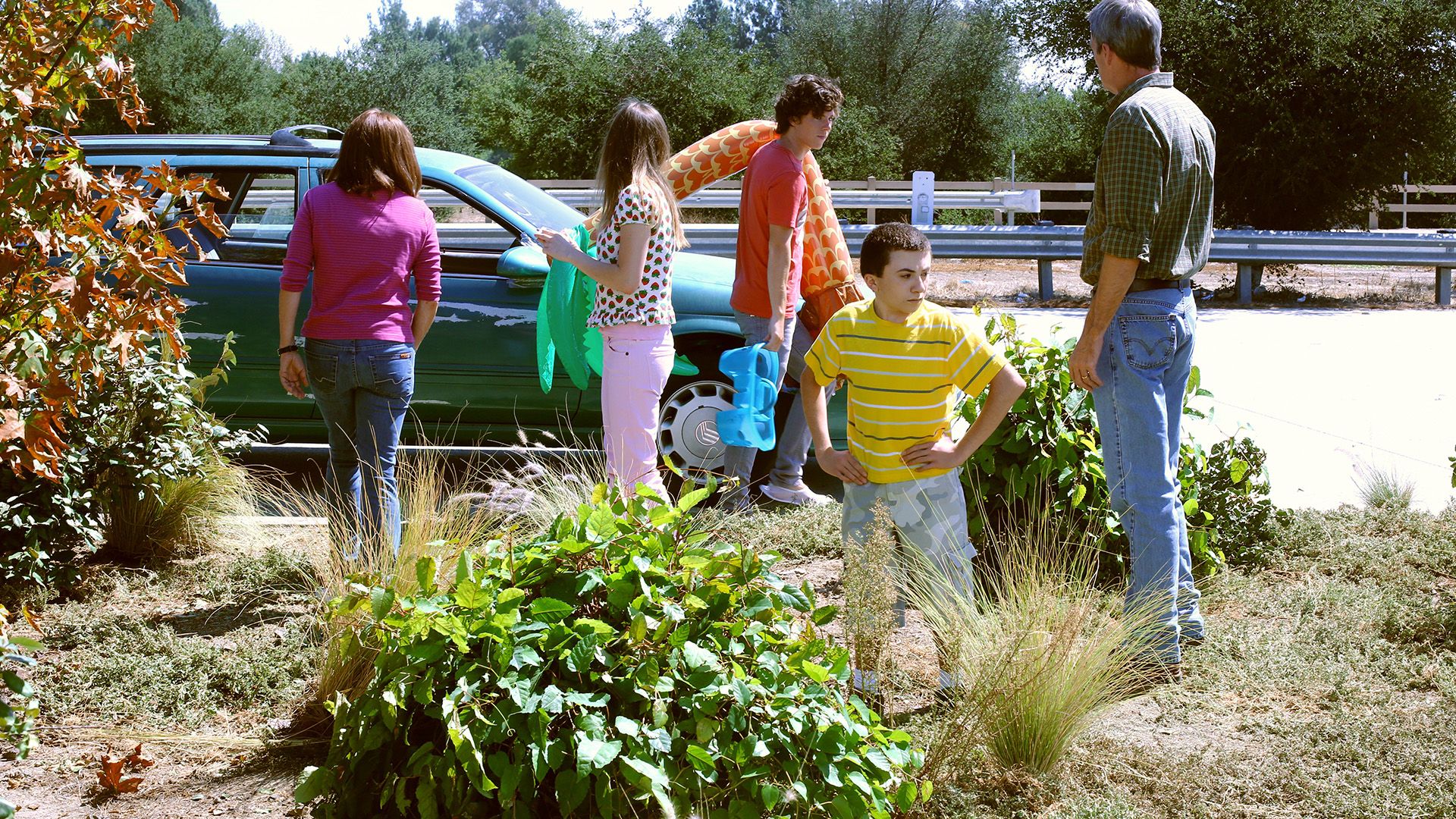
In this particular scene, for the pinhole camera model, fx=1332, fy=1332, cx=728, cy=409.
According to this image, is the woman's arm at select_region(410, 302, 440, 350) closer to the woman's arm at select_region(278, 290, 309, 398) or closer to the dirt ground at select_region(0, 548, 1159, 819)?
the woman's arm at select_region(278, 290, 309, 398)

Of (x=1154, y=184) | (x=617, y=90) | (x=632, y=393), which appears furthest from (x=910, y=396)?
(x=617, y=90)

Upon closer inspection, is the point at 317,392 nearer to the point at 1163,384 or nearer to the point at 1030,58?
the point at 1163,384

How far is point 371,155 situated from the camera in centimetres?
473

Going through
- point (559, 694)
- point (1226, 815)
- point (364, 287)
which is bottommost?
point (1226, 815)

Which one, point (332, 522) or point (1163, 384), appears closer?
point (1163, 384)

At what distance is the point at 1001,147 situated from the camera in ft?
155

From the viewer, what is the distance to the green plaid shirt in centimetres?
396

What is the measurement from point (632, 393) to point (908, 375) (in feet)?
4.70

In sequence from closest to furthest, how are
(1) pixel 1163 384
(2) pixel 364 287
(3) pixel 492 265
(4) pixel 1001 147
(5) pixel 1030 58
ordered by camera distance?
(1) pixel 1163 384 < (2) pixel 364 287 < (3) pixel 492 265 < (5) pixel 1030 58 < (4) pixel 1001 147

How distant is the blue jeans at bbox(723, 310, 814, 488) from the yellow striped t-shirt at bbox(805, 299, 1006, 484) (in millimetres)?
1905

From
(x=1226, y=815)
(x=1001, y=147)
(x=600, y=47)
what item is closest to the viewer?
(x=1226, y=815)

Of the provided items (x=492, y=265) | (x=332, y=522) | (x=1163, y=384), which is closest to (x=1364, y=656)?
(x=1163, y=384)

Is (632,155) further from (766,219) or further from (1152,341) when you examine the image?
(1152,341)

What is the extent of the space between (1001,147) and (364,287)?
147 feet
